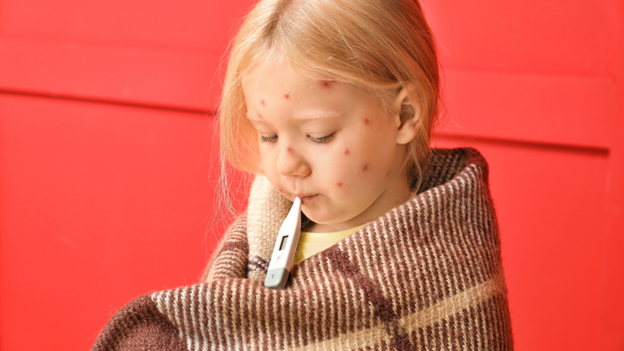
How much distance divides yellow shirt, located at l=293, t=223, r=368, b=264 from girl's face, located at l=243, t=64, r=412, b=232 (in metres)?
0.04

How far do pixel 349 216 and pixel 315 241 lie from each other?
0.25ft

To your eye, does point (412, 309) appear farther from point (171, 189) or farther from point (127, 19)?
point (127, 19)

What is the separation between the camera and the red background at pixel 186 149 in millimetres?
1252

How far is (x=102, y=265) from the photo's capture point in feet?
5.50

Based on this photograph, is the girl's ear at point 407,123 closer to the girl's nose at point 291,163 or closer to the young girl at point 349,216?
the young girl at point 349,216

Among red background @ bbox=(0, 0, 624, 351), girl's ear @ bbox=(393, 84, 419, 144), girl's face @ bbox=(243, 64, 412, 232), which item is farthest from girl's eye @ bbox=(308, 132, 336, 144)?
red background @ bbox=(0, 0, 624, 351)

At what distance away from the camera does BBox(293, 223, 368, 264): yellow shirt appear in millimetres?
804

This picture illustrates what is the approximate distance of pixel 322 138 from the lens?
69 cm

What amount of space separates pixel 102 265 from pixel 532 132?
1.20 m

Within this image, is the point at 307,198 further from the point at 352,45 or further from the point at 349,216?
the point at 352,45

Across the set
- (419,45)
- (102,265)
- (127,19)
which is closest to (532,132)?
(419,45)

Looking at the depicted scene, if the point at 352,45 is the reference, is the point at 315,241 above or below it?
below

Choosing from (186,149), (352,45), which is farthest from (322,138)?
(186,149)

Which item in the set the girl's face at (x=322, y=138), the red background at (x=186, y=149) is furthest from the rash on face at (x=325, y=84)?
the red background at (x=186, y=149)
